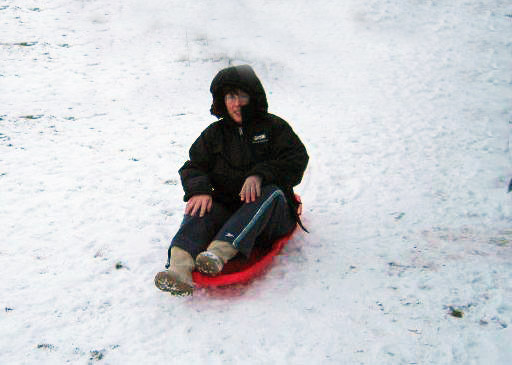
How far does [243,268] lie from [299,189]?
137 centimetres

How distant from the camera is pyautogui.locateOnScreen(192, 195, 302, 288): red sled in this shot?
2248 mm

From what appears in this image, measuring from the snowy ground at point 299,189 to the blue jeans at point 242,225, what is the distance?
246 millimetres

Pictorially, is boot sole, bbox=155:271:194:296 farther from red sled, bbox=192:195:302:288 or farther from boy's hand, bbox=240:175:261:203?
boy's hand, bbox=240:175:261:203

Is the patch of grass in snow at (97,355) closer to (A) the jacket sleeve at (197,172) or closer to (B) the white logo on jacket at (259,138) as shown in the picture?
(A) the jacket sleeve at (197,172)

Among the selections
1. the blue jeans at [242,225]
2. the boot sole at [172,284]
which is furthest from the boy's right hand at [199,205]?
the boot sole at [172,284]

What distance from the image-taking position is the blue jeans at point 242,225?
229 cm

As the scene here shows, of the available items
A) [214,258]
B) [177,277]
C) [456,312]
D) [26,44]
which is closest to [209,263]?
[214,258]

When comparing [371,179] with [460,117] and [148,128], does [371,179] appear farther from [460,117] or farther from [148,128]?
[148,128]

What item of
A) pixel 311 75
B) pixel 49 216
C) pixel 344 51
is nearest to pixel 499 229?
pixel 49 216

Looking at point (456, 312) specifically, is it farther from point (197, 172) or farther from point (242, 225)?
point (197, 172)

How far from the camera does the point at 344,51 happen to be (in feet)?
23.7

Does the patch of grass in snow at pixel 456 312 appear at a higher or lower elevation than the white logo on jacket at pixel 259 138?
lower

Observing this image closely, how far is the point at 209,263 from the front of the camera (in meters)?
2.14

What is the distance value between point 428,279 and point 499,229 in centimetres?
84
